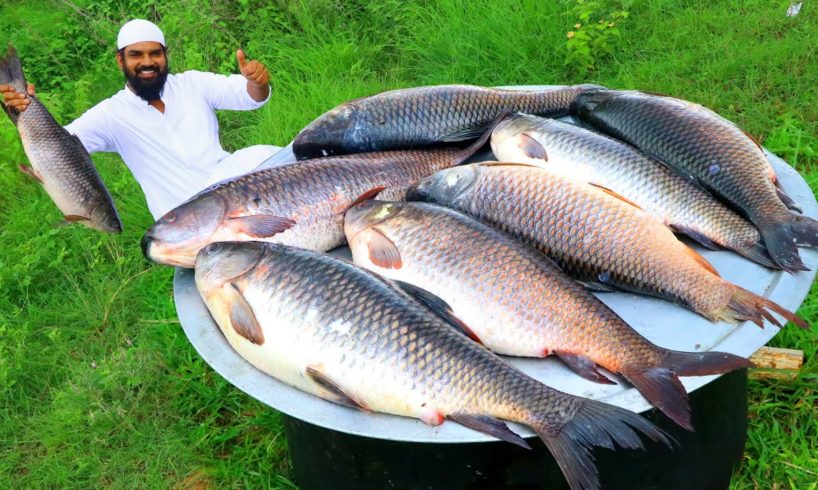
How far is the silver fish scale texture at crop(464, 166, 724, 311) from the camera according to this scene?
201cm

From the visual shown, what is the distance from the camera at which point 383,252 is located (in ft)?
7.25

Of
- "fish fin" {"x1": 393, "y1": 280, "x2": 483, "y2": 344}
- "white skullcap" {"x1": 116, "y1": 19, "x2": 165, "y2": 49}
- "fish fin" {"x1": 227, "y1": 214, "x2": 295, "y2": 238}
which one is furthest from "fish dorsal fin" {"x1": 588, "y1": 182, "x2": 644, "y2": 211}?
"white skullcap" {"x1": 116, "y1": 19, "x2": 165, "y2": 49}

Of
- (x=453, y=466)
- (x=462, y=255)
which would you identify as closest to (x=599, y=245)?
(x=462, y=255)

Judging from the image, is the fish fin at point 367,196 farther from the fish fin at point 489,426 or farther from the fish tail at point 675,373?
the fish tail at point 675,373

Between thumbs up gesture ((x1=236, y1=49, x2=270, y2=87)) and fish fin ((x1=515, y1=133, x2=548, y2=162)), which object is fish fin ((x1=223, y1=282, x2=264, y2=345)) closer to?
fish fin ((x1=515, y1=133, x2=548, y2=162))

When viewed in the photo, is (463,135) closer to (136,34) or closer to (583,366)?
(583,366)

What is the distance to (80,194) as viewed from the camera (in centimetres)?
376

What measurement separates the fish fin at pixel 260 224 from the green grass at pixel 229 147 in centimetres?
138

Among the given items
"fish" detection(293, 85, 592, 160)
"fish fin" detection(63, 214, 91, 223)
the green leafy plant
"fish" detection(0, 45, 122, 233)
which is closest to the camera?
"fish" detection(293, 85, 592, 160)

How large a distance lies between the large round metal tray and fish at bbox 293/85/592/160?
949 millimetres

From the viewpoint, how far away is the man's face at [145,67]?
3969 mm

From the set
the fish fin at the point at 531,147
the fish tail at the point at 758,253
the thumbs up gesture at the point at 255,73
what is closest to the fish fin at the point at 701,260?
the fish tail at the point at 758,253

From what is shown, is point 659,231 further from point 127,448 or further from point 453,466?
point 127,448

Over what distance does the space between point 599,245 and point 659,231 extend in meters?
0.18
